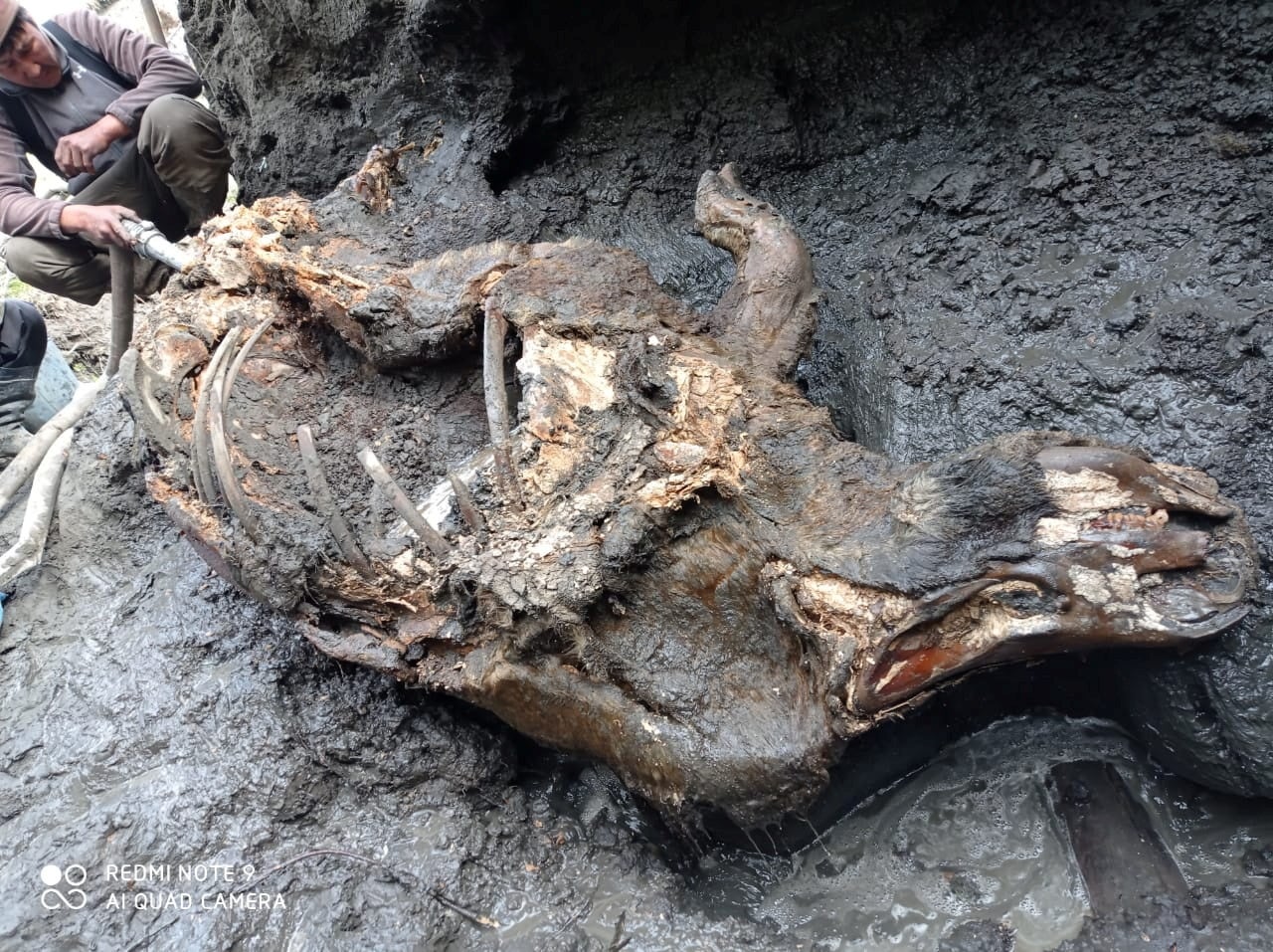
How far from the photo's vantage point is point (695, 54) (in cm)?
308

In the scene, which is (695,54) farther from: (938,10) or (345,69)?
(345,69)

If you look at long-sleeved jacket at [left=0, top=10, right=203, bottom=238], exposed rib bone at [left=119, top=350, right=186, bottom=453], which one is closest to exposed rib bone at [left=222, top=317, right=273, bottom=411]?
exposed rib bone at [left=119, top=350, right=186, bottom=453]

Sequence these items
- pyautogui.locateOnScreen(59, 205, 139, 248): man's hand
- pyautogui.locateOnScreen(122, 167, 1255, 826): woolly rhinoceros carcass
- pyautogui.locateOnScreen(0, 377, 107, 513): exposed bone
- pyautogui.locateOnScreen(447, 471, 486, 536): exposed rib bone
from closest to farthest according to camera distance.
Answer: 1. pyautogui.locateOnScreen(122, 167, 1255, 826): woolly rhinoceros carcass
2. pyautogui.locateOnScreen(447, 471, 486, 536): exposed rib bone
3. pyautogui.locateOnScreen(59, 205, 139, 248): man's hand
4. pyautogui.locateOnScreen(0, 377, 107, 513): exposed bone

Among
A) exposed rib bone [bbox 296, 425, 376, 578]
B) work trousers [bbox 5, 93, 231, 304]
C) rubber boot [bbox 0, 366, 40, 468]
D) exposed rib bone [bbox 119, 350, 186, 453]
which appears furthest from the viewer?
rubber boot [bbox 0, 366, 40, 468]

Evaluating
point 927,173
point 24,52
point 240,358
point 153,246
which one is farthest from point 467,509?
point 24,52

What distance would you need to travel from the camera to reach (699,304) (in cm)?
303

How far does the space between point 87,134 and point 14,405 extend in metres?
1.62

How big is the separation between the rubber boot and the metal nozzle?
5.42 feet

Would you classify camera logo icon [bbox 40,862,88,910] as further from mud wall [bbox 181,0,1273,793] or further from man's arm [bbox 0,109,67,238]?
A: man's arm [bbox 0,109,67,238]

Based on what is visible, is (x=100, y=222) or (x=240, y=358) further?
(x=100, y=222)

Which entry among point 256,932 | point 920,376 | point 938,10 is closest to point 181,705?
point 256,932

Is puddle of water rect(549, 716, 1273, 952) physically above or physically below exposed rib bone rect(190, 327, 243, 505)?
below

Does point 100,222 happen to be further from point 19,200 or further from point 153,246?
point 19,200

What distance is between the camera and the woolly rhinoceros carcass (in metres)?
1.56
